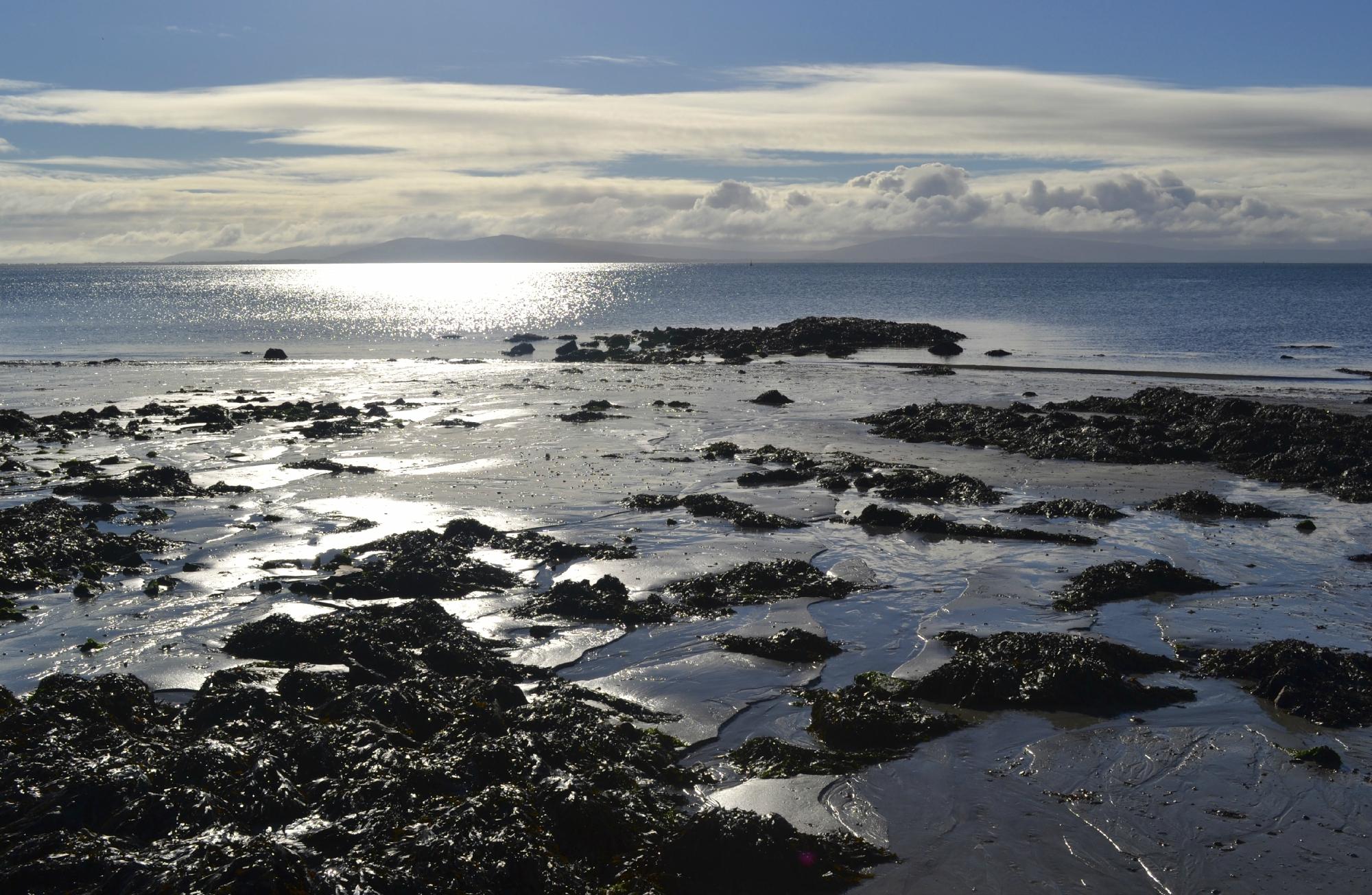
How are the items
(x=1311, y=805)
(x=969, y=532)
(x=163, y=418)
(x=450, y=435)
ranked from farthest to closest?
1. (x=163, y=418)
2. (x=450, y=435)
3. (x=969, y=532)
4. (x=1311, y=805)

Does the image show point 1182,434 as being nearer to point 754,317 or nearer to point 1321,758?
point 1321,758

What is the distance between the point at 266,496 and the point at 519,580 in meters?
7.24

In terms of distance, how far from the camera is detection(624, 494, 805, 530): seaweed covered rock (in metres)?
17.4

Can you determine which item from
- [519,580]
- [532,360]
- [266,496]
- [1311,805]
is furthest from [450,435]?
[532,360]

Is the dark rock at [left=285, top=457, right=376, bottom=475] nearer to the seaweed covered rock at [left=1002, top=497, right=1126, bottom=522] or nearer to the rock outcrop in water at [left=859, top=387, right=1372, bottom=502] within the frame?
the seaweed covered rock at [left=1002, top=497, right=1126, bottom=522]

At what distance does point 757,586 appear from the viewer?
45.1 ft

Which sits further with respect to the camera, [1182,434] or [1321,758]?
[1182,434]

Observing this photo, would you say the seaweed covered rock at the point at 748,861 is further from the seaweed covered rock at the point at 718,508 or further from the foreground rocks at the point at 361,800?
the seaweed covered rock at the point at 718,508

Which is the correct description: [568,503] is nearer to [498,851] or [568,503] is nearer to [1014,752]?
[1014,752]

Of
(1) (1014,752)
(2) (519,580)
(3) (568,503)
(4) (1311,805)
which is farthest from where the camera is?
(3) (568,503)

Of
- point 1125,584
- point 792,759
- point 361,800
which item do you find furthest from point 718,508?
point 361,800

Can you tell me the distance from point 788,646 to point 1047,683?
9.02ft

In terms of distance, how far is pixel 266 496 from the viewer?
1873 centimetres

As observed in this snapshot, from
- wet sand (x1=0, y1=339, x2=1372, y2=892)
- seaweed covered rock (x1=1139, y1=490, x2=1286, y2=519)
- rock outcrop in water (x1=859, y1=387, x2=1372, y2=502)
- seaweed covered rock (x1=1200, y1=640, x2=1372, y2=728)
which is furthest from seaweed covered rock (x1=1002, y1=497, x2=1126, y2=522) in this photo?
seaweed covered rock (x1=1200, y1=640, x2=1372, y2=728)
